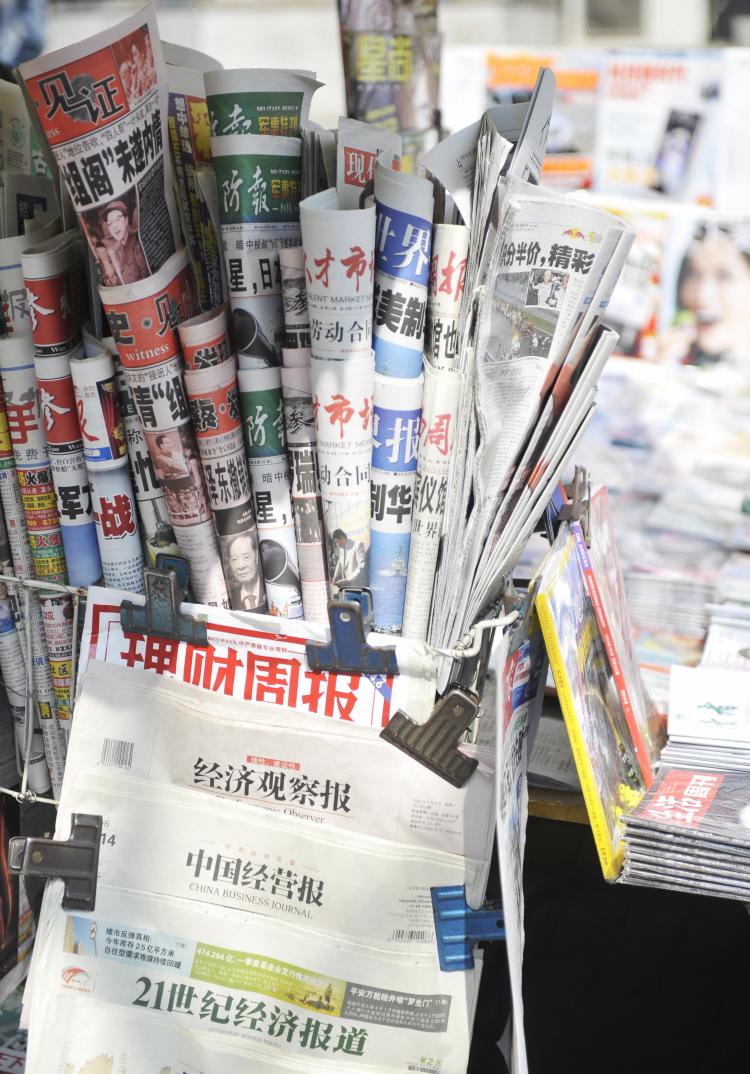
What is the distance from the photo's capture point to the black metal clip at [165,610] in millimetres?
919

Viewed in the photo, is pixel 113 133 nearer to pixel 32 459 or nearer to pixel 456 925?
pixel 32 459

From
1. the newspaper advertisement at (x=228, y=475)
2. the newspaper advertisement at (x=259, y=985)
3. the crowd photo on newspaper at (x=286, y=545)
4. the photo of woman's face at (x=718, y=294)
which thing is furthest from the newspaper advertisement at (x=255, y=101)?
the photo of woman's face at (x=718, y=294)

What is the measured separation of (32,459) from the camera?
0.96 meters

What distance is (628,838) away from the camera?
100 centimetres

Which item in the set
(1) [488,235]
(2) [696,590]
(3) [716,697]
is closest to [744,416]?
(2) [696,590]

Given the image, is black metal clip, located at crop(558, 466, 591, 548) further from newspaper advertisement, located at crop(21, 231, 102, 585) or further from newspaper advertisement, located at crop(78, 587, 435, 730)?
newspaper advertisement, located at crop(21, 231, 102, 585)

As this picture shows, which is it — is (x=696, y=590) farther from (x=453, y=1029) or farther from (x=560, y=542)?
(x=453, y=1029)

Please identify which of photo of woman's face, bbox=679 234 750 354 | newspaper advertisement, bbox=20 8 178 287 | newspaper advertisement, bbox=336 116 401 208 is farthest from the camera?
photo of woman's face, bbox=679 234 750 354

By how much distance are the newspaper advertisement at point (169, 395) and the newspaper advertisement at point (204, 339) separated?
0.02 meters

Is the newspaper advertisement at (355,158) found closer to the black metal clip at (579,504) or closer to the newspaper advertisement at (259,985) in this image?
the black metal clip at (579,504)

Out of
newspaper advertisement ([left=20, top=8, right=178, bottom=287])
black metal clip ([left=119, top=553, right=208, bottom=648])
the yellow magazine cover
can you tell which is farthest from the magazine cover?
newspaper advertisement ([left=20, top=8, right=178, bottom=287])

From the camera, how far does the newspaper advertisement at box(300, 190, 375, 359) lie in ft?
2.55

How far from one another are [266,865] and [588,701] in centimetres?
38

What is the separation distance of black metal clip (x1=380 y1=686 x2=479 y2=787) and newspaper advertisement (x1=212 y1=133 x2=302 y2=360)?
0.36 m
